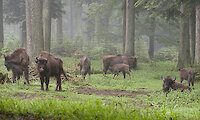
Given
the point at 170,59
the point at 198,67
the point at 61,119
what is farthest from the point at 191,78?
the point at 170,59

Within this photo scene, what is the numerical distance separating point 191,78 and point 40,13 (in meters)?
12.0

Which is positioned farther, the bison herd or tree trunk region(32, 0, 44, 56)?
tree trunk region(32, 0, 44, 56)

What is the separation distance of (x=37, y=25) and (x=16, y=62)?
8.04m

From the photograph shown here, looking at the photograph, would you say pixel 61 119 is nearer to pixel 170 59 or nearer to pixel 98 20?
pixel 170 59

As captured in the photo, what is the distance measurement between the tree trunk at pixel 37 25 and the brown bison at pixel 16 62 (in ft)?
23.0

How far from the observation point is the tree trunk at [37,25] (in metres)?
19.8

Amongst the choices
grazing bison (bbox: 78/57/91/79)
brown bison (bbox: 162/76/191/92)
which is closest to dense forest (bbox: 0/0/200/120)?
brown bison (bbox: 162/76/191/92)

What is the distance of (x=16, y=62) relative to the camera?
41.2 ft

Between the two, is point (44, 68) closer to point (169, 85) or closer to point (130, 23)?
point (169, 85)

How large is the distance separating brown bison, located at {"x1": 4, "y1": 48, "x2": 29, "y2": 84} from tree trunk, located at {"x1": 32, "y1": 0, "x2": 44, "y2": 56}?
7.03 metres

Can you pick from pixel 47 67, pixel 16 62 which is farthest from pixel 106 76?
pixel 47 67

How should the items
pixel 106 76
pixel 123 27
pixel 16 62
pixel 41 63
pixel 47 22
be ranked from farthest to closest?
pixel 123 27 → pixel 47 22 → pixel 106 76 → pixel 16 62 → pixel 41 63

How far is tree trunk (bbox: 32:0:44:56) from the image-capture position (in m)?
19.8

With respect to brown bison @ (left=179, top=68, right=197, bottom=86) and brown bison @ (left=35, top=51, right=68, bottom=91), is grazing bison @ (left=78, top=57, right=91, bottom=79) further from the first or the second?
brown bison @ (left=179, top=68, right=197, bottom=86)
